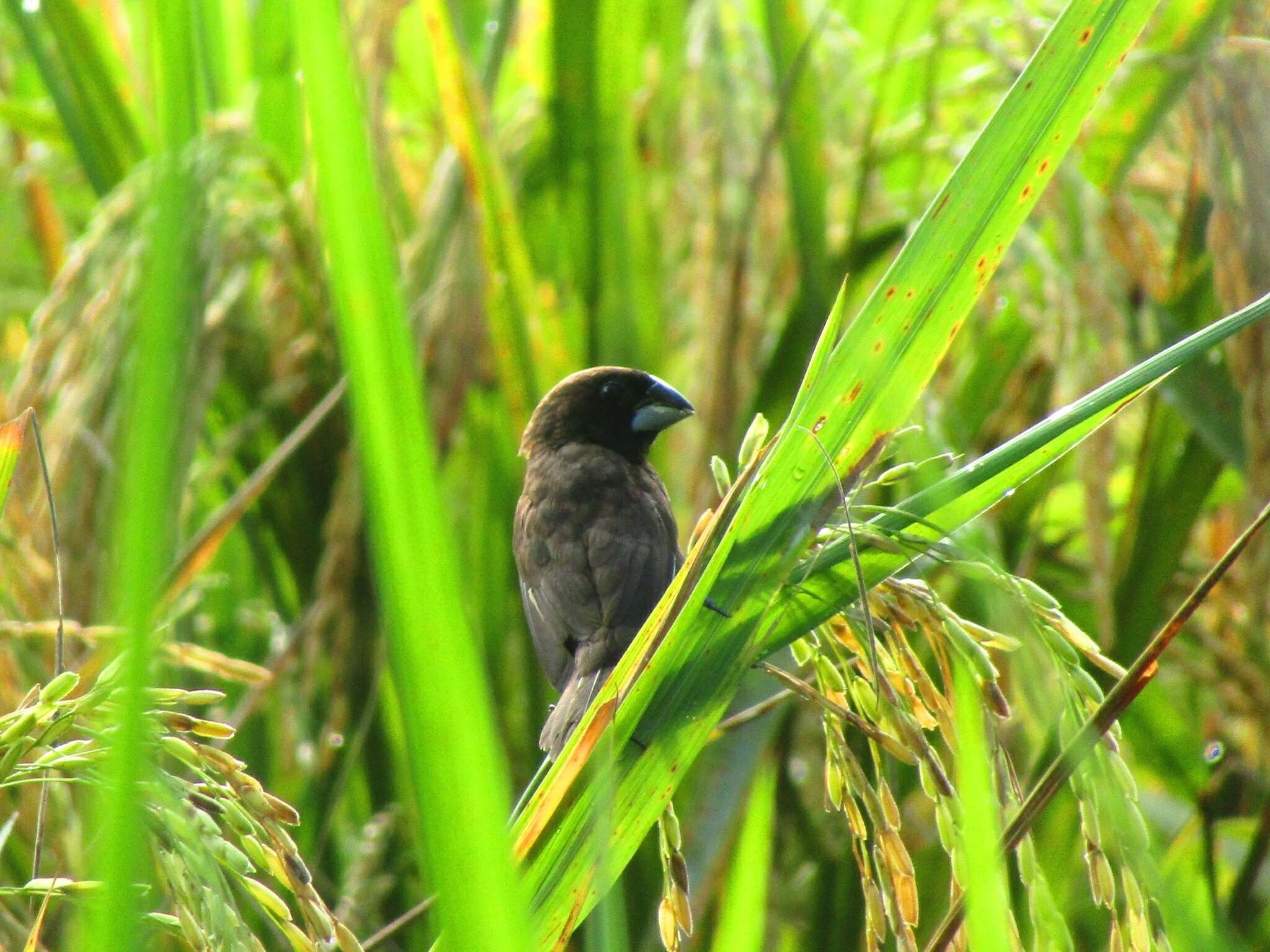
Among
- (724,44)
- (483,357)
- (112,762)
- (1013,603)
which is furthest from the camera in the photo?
(483,357)

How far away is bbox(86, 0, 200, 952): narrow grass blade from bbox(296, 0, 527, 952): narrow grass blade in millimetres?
88

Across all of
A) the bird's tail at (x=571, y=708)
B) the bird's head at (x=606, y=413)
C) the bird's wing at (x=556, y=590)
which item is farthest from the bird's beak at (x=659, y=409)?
the bird's tail at (x=571, y=708)

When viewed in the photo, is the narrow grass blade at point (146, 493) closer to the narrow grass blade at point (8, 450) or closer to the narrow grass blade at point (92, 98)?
the narrow grass blade at point (8, 450)

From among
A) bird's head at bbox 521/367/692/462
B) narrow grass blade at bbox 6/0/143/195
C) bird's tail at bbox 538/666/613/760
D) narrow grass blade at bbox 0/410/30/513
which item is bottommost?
bird's tail at bbox 538/666/613/760

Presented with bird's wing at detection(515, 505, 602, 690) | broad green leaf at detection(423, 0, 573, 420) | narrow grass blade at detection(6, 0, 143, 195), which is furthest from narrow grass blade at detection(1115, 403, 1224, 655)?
narrow grass blade at detection(6, 0, 143, 195)

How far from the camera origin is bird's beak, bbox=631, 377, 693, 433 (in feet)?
7.86

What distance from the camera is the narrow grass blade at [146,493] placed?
0.63 meters

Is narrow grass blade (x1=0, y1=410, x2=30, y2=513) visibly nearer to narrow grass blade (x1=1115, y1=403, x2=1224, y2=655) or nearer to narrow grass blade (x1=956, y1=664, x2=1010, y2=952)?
narrow grass blade (x1=956, y1=664, x2=1010, y2=952)

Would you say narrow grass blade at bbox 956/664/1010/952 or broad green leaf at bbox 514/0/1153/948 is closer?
narrow grass blade at bbox 956/664/1010/952

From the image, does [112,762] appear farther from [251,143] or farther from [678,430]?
[678,430]

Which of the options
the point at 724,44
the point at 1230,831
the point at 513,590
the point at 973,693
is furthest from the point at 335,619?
the point at 1230,831

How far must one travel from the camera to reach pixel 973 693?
3.51 feet

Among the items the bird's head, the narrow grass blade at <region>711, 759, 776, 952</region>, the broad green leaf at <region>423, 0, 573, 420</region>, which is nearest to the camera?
the narrow grass blade at <region>711, 759, 776, 952</region>

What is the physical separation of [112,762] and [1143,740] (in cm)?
215
